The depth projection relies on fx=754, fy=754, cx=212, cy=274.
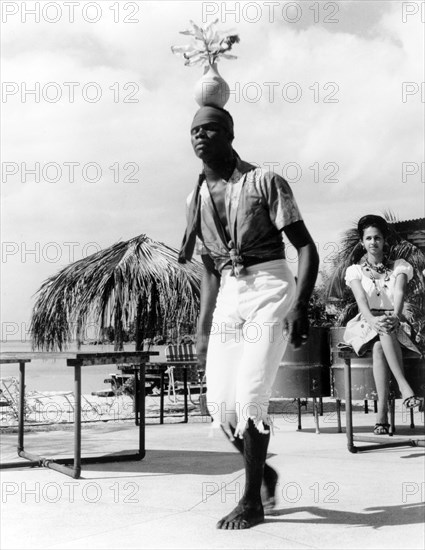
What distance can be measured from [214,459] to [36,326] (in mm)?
6896

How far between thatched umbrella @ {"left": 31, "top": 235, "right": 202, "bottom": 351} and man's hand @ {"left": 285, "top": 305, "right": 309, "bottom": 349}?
26.2ft

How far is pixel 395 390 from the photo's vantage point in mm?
6145

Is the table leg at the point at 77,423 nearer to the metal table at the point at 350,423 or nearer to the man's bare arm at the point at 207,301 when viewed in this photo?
the man's bare arm at the point at 207,301

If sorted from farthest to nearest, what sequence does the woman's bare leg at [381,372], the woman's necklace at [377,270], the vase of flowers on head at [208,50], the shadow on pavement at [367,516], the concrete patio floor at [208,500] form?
the woman's necklace at [377,270]
the woman's bare leg at [381,372]
the vase of flowers on head at [208,50]
the shadow on pavement at [367,516]
the concrete patio floor at [208,500]

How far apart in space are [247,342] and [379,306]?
9.95 ft

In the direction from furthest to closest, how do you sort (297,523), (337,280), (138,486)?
(337,280), (138,486), (297,523)

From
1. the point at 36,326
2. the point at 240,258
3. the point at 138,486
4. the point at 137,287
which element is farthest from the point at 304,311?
the point at 36,326

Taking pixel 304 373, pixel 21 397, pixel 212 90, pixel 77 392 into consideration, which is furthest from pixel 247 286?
pixel 304 373

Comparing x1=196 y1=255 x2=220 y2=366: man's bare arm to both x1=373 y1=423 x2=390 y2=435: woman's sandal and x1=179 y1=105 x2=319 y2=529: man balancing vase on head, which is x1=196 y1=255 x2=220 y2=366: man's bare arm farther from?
x1=373 y1=423 x2=390 y2=435: woman's sandal

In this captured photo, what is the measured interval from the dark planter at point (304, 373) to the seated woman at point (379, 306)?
2.91ft

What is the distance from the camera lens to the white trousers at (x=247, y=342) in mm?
3178

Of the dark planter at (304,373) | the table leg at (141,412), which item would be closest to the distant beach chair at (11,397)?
the dark planter at (304,373)

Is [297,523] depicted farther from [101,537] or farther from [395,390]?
[395,390]

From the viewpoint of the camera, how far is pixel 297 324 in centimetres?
310
